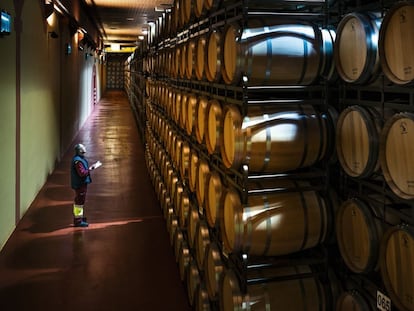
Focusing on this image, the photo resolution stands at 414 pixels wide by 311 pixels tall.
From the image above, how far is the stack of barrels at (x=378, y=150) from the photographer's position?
7.30ft

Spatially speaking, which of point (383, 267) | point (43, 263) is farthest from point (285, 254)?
point (43, 263)

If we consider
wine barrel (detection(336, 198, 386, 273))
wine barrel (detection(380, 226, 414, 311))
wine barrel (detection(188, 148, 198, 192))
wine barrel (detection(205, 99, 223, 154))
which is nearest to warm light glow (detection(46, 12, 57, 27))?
wine barrel (detection(188, 148, 198, 192))

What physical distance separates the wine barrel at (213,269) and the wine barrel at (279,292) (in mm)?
314

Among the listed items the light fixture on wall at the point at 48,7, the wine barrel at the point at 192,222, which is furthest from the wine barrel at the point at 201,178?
the light fixture on wall at the point at 48,7

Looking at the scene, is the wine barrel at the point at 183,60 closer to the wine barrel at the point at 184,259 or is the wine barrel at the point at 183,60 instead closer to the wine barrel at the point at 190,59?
the wine barrel at the point at 190,59

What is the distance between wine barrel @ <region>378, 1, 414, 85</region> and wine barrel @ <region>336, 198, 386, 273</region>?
2.66 feet

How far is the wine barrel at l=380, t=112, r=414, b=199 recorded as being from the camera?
7.22 feet

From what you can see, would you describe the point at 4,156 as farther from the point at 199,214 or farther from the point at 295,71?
the point at 295,71

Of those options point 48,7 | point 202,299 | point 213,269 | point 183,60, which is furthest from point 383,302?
point 48,7

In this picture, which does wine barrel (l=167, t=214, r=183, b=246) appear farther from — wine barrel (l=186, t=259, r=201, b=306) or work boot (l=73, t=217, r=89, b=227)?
work boot (l=73, t=217, r=89, b=227)

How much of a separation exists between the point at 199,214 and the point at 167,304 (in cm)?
106

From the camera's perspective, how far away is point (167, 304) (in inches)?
186

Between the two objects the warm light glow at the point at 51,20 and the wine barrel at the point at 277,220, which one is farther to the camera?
the warm light glow at the point at 51,20

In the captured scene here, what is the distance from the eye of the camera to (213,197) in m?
3.73
